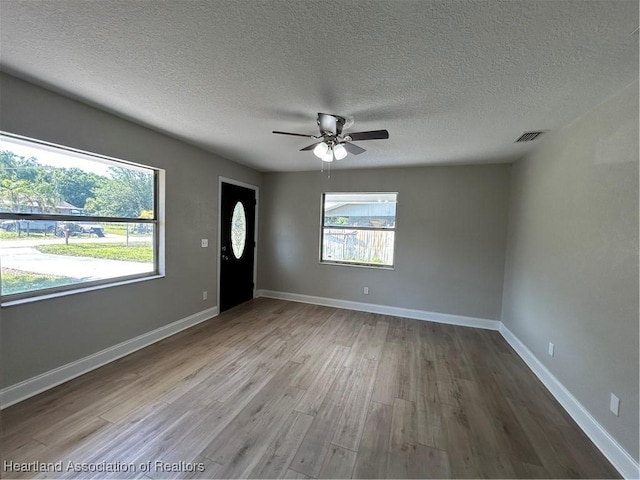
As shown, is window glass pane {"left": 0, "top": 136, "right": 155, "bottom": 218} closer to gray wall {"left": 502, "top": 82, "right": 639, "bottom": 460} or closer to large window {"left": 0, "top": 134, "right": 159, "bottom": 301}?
large window {"left": 0, "top": 134, "right": 159, "bottom": 301}

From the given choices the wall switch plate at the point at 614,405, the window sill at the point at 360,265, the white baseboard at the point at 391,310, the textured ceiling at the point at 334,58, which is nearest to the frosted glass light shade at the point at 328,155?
the textured ceiling at the point at 334,58

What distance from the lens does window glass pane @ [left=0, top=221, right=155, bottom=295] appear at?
2068 millimetres

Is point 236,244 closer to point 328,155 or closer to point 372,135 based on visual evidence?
point 328,155

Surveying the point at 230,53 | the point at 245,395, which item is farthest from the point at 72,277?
the point at 230,53

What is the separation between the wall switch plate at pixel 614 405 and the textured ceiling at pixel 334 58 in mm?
2114

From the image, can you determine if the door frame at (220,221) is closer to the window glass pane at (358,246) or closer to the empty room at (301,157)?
the empty room at (301,157)

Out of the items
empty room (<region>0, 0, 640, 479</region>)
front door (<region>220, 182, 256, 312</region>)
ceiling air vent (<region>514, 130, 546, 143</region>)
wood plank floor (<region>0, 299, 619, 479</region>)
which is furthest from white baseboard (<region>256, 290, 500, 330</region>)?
ceiling air vent (<region>514, 130, 546, 143</region>)

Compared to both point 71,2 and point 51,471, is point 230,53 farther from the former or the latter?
point 51,471

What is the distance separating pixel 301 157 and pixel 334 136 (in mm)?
1558

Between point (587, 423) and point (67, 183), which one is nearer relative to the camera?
point (587, 423)

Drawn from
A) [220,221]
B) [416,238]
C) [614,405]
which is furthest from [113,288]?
[614,405]

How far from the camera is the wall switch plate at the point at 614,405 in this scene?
5.57 feet

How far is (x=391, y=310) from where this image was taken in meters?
4.48

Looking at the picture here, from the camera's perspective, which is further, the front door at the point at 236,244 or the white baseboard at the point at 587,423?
the front door at the point at 236,244
